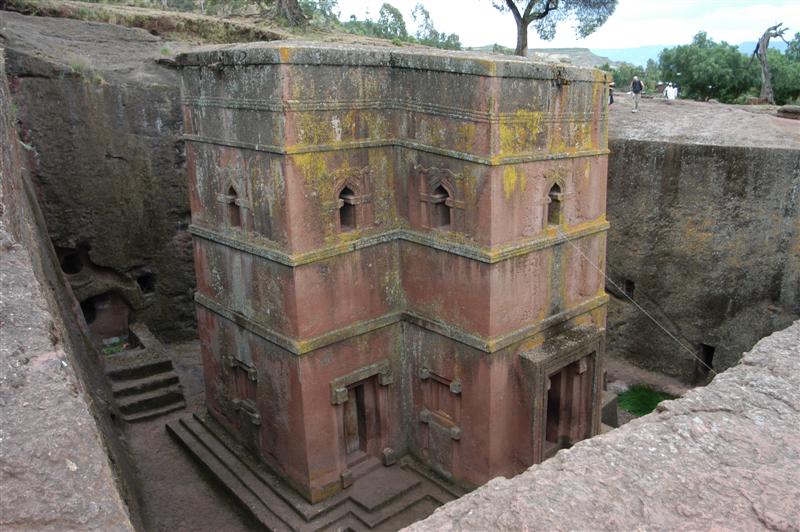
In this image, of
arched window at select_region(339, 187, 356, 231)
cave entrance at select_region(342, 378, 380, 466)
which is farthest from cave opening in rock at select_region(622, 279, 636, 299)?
arched window at select_region(339, 187, 356, 231)

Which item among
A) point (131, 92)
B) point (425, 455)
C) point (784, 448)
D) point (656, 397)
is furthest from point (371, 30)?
point (784, 448)

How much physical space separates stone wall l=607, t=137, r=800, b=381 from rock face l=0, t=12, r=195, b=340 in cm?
916

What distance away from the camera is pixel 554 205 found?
8312 millimetres

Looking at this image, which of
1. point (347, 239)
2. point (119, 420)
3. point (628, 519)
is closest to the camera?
point (628, 519)

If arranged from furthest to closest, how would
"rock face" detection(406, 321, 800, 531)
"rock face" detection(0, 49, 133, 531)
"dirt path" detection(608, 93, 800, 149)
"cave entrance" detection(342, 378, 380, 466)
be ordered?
"dirt path" detection(608, 93, 800, 149), "cave entrance" detection(342, 378, 380, 466), "rock face" detection(406, 321, 800, 531), "rock face" detection(0, 49, 133, 531)

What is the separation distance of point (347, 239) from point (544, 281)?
255cm

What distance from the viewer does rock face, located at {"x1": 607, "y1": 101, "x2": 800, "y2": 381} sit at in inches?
444

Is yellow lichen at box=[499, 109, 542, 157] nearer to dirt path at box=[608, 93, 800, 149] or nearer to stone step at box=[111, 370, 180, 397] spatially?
dirt path at box=[608, 93, 800, 149]

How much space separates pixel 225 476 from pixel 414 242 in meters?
4.14

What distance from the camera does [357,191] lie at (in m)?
8.02

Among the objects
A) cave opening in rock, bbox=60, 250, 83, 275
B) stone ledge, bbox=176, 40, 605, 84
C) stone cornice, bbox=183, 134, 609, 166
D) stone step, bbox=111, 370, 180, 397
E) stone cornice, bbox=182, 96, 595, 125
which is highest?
stone ledge, bbox=176, 40, 605, 84

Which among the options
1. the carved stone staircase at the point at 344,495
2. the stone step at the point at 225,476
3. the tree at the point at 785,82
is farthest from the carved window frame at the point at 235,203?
the tree at the point at 785,82

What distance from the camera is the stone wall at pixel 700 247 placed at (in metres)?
11.3

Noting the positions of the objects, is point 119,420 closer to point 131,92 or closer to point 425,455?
point 425,455
